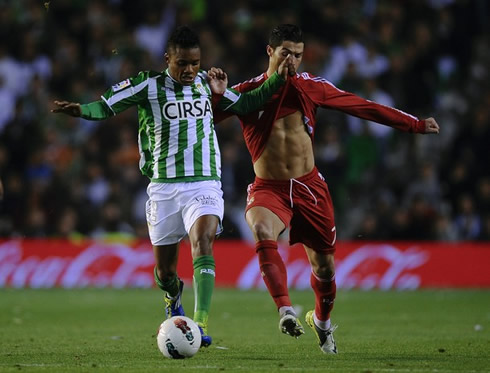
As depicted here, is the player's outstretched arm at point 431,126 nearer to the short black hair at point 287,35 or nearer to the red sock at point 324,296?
the short black hair at point 287,35

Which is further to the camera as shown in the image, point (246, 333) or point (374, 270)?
point (374, 270)

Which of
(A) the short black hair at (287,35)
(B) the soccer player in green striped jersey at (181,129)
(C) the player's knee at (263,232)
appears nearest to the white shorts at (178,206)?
(B) the soccer player in green striped jersey at (181,129)

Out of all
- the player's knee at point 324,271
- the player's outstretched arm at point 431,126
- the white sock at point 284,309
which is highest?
the player's outstretched arm at point 431,126

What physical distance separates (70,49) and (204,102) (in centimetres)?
1122

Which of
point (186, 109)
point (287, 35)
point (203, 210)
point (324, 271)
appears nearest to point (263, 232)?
point (203, 210)

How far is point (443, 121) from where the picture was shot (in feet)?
61.3

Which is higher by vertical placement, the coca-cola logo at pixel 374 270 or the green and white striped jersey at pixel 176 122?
the green and white striped jersey at pixel 176 122

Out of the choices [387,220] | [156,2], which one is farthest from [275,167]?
[156,2]

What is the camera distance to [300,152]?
857 cm

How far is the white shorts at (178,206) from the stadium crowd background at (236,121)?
8.96 m

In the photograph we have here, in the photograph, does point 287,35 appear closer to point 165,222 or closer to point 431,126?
point 431,126

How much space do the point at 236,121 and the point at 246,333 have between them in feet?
28.0

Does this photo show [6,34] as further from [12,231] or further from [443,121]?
[443,121]

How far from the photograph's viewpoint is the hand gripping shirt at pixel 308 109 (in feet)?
28.0
